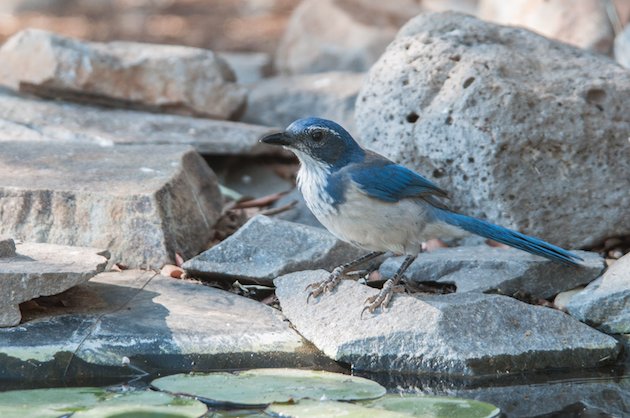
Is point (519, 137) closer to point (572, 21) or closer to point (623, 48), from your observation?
point (623, 48)

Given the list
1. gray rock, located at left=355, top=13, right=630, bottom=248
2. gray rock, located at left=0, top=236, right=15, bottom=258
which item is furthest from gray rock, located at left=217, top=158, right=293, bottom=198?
gray rock, located at left=0, top=236, right=15, bottom=258

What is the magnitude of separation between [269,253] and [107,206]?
0.87 meters

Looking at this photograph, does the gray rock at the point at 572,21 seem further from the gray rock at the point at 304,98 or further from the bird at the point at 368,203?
the bird at the point at 368,203

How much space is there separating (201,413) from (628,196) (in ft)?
9.86

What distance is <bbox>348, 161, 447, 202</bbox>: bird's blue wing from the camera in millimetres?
5164

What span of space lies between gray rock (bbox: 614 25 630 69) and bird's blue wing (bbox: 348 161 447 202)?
12.1ft

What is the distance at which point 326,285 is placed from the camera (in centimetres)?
528

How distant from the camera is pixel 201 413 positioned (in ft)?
13.7

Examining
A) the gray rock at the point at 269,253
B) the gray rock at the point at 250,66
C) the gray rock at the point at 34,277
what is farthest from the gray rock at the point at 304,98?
the gray rock at the point at 34,277

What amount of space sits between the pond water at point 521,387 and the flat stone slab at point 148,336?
0.07 m

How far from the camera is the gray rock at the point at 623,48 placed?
8.48 meters

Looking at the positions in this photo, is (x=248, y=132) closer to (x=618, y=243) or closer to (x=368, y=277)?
(x=368, y=277)

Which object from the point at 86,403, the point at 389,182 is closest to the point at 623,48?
the point at 389,182

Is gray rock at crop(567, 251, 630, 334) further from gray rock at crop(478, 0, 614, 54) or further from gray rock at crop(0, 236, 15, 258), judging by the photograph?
gray rock at crop(478, 0, 614, 54)
